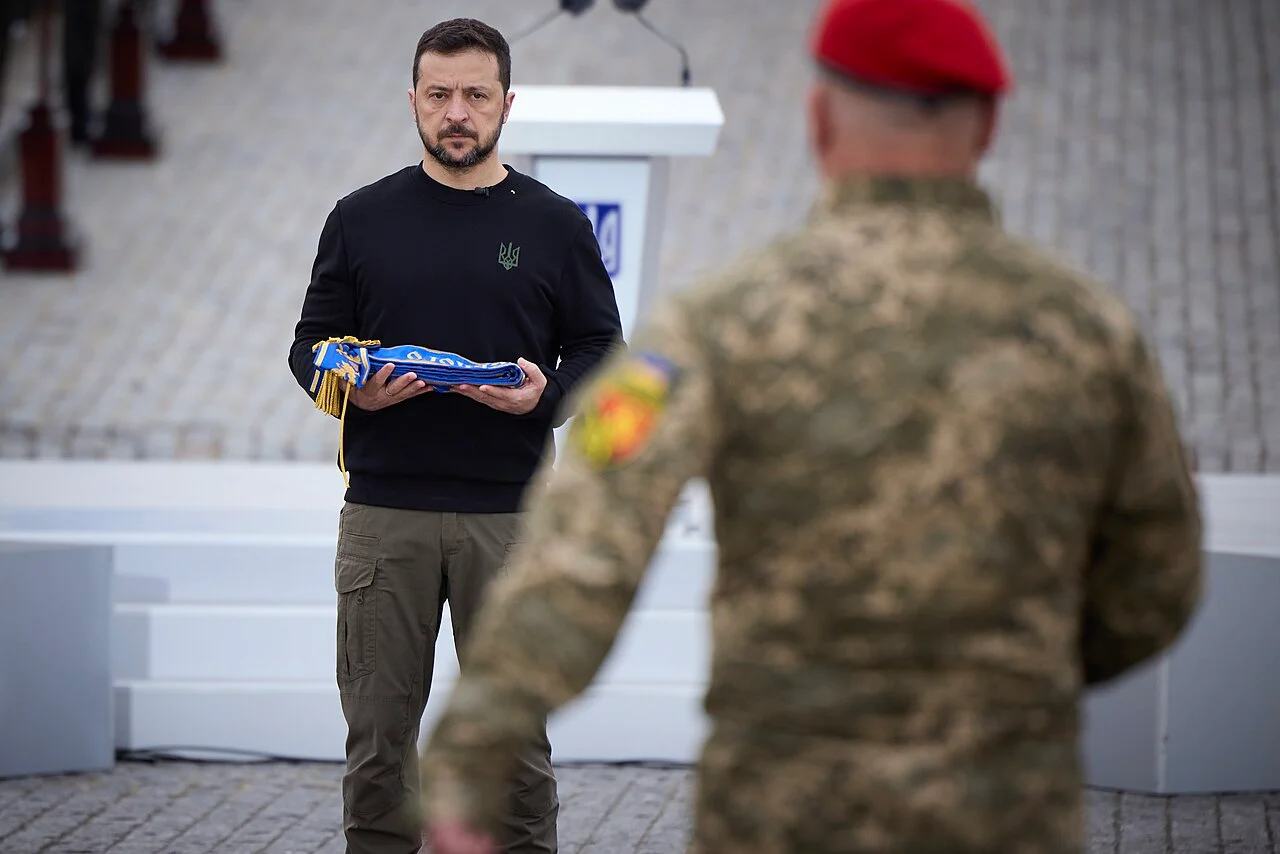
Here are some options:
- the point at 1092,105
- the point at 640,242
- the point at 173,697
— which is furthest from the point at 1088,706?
the point at 1092,105

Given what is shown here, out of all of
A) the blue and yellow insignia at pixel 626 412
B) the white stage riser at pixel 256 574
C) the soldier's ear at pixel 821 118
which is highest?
the soldier's ear at pixel 821 118

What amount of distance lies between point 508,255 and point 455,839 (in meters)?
1.92

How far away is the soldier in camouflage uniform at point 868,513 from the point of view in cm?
163

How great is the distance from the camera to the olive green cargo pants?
3.36 metres

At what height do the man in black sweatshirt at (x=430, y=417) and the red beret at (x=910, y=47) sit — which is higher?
the red beret at (x=910, y=47)

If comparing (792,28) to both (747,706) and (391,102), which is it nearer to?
(391,102)

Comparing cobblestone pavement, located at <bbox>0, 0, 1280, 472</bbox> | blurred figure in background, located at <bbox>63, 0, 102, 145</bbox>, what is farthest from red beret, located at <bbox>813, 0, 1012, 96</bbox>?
blurred figure in background, located at <bbox>63, 0, 102, 145</bbox>

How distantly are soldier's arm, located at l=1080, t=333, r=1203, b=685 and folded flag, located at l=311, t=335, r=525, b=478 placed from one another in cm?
163

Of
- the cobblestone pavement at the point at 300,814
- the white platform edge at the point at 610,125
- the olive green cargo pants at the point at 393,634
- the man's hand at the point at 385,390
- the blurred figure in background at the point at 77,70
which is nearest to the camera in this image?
the man's hand at the point at 385,390

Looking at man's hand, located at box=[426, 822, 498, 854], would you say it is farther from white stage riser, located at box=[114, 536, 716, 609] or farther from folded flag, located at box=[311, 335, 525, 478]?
white stage riser, located at box=[114, 536, 716, 609]

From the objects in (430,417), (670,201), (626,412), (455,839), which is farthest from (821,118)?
(670,201)

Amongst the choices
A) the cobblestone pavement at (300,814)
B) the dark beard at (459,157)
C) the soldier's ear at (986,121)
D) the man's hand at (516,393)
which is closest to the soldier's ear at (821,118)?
the soldier's ear at (986,121)

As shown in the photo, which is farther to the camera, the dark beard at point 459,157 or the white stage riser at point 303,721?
the white stage riser at point 303,721

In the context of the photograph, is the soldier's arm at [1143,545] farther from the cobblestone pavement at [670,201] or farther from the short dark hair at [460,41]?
the cobblestone pavement at [670,201]
